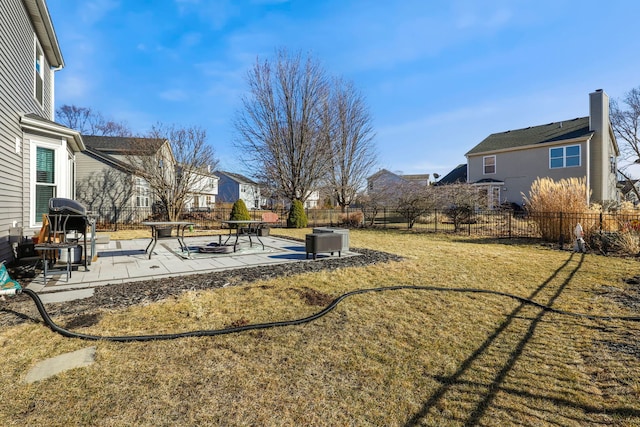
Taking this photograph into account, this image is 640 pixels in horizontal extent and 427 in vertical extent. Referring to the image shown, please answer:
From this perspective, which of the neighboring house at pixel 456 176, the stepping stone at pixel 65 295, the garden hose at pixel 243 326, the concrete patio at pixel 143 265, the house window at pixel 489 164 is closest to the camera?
the garden hose at pixel 243 326

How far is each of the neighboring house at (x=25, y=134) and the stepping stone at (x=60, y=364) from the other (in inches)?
183

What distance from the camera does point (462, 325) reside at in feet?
11.6

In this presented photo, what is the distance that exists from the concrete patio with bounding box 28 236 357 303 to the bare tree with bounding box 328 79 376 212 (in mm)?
13466

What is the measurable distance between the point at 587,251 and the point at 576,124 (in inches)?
689

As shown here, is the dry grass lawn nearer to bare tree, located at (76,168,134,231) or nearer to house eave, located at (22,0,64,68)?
house eave, located at (22,0,64,68)

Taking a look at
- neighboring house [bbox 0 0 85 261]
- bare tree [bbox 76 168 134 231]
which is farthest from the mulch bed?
bare tree [bbox 76 168 134 231]

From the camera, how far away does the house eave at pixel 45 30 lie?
751 cm

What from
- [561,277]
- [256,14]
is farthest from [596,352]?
[256,14]

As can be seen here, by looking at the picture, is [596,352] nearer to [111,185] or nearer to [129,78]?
[129,78]

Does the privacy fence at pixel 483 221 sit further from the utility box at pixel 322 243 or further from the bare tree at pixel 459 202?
the utility box at pixel 322 243

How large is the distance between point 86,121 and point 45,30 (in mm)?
30839

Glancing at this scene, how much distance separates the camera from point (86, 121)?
33.4m

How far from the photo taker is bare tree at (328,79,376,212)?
70.8ft

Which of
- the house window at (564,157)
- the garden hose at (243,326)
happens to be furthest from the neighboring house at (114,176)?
the house window at (564,157)
